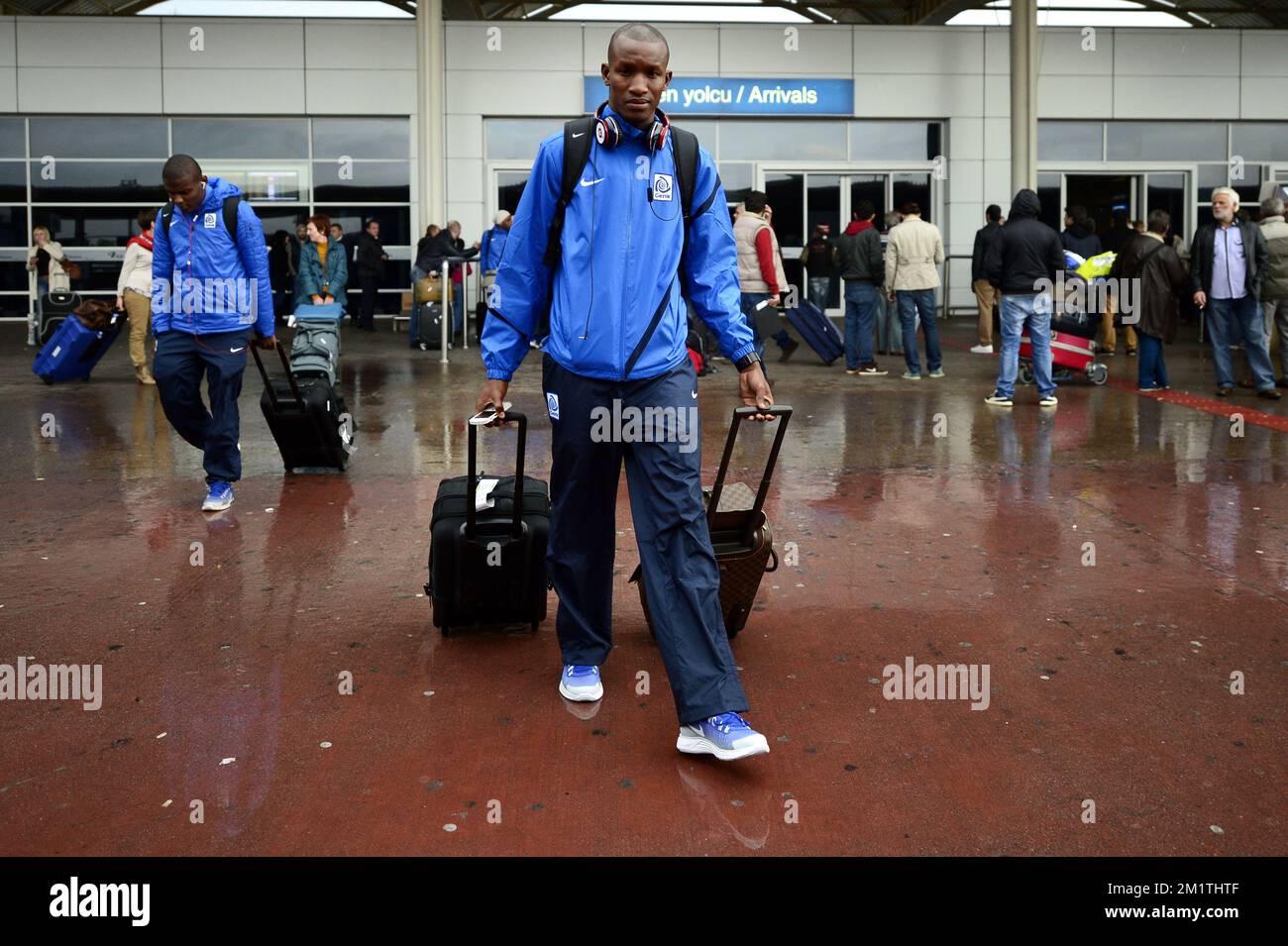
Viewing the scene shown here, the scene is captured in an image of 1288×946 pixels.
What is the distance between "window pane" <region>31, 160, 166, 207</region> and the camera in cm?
2420

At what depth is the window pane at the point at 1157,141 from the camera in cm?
2594

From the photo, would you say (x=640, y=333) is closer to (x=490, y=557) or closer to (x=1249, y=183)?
(x=490, y=557)

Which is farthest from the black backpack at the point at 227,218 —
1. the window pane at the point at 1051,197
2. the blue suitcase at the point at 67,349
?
the window pane at the point at 1051,197

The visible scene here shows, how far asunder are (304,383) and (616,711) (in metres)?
4.93

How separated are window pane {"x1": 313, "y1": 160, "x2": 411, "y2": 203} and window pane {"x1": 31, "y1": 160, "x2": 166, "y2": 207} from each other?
111 inches

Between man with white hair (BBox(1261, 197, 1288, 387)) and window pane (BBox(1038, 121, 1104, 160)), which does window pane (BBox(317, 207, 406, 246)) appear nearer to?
window pane (BBox(1038, 121, 1104, 160))

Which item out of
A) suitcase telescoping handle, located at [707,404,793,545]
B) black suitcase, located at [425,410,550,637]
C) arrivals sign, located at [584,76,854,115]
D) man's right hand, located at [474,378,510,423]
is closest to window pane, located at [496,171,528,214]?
arrivals sign, located at [584,76,854,115]

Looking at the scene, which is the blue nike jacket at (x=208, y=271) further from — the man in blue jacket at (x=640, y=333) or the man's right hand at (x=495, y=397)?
the man in blue jacket at (x=640, y=333)

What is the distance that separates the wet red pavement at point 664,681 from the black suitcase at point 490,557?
112 mm

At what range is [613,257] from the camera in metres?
3.98

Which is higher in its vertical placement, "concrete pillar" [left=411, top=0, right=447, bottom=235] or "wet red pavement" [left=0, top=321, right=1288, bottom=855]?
"concrete pillar" [left=411, top=0, right=447, bottom=235]

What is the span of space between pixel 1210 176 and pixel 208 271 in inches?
919
